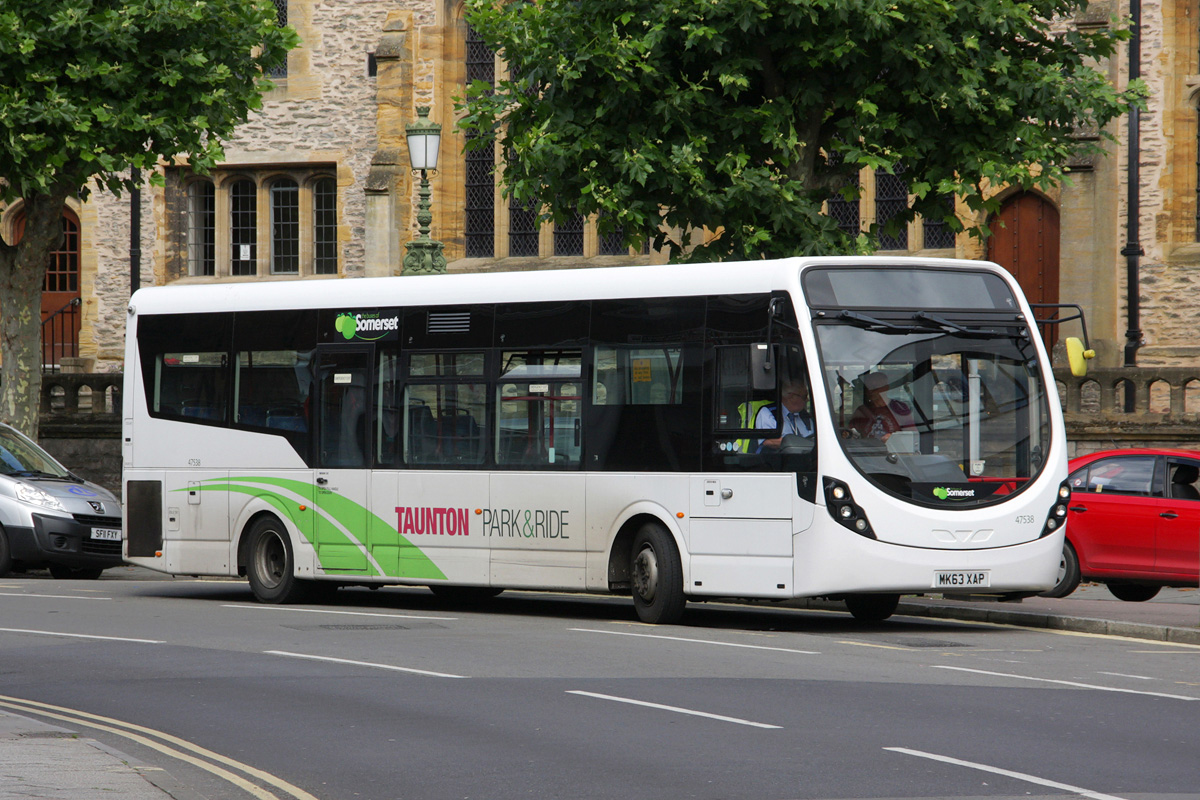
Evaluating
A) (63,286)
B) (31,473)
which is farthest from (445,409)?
(63,286)

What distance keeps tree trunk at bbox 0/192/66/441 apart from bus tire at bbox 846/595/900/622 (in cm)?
1343

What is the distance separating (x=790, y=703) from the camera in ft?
32.8

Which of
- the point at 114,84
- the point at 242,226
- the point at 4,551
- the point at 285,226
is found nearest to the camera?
the point at 4,551

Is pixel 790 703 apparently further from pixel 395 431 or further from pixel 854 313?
pixel 395 431

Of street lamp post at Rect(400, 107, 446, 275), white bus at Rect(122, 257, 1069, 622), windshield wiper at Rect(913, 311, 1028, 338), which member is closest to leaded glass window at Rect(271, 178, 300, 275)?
street lamp post at Rect(400, 107, 446, 275)

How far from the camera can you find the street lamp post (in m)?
21.0

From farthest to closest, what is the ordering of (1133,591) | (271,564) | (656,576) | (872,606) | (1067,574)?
(1133,591)
(1067,574)
(271,564)
(872,606)
(656,576)

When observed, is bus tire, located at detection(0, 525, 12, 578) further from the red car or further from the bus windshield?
the red car

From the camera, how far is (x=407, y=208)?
3428 centimetres

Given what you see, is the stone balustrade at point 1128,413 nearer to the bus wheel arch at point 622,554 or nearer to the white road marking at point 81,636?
the bus wheel arch at point 622,554

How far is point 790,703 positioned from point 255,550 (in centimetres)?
876

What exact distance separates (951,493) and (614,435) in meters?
2.92

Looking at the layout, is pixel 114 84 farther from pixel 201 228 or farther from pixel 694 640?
pixel 201 228

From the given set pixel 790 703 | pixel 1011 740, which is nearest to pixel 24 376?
pixel 790 703
